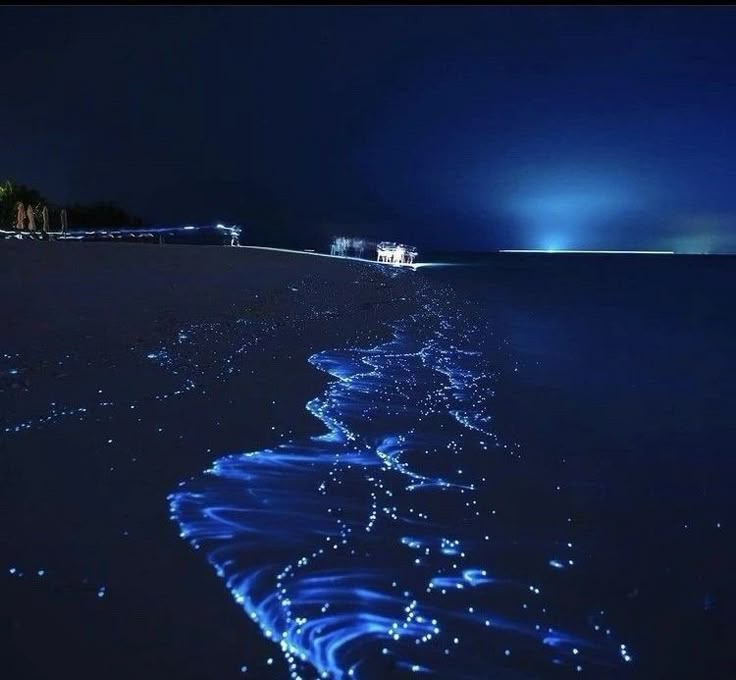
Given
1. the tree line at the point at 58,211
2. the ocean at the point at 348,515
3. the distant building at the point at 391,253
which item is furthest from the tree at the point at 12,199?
the ocean at the point at 348,515

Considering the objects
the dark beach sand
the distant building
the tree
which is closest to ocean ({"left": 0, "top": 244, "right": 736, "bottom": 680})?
the dark beach sand

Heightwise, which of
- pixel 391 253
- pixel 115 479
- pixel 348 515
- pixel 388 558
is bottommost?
pixel 388 558

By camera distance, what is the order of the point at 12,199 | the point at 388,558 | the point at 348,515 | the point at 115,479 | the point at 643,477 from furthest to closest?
the point at 12,199, the point at 643,477, the point at 115,479, the point at 348,515, the point at 388,558

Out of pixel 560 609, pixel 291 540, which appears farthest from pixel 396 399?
pixel 560 609

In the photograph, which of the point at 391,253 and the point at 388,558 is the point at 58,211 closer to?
the point at 391,253

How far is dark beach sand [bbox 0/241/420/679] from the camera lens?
248 centimetres

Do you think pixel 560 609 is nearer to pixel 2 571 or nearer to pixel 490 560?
pixel 490 560

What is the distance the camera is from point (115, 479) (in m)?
3.93

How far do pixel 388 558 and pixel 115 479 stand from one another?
5.64 ft

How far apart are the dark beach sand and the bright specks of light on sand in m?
0.20

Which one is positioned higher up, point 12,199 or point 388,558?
point 12,199

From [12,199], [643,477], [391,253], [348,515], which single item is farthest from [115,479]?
[391,253]

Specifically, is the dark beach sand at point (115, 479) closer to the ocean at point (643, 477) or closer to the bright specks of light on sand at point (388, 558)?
the bright specks of light on sand at point (388, 558)

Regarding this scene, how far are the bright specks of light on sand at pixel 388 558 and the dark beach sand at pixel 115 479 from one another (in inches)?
7.7
